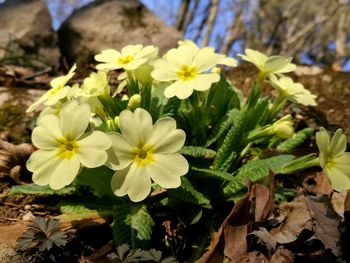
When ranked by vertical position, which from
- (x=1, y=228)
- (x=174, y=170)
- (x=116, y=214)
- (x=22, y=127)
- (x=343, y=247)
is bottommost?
(x=22, y=127)

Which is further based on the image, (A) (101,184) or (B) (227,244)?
(A) (101,184)

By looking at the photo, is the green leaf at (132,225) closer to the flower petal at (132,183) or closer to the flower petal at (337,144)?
the flower petal at (132,183)

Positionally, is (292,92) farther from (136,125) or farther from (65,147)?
(65,147)

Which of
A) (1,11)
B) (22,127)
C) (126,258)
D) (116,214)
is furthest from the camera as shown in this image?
(1,11)

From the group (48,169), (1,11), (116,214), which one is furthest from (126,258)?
(1,11)

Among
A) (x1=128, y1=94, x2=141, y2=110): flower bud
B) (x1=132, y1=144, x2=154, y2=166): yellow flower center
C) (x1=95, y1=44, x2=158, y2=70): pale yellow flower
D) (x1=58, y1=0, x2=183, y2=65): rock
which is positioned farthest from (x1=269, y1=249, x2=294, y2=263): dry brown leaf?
(x1=58, y1=0, x2=183, y2=65): rock

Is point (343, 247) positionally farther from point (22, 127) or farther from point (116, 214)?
point (22, 127)

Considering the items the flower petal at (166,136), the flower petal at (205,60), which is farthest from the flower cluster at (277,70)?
the flower petal at (166,136)
